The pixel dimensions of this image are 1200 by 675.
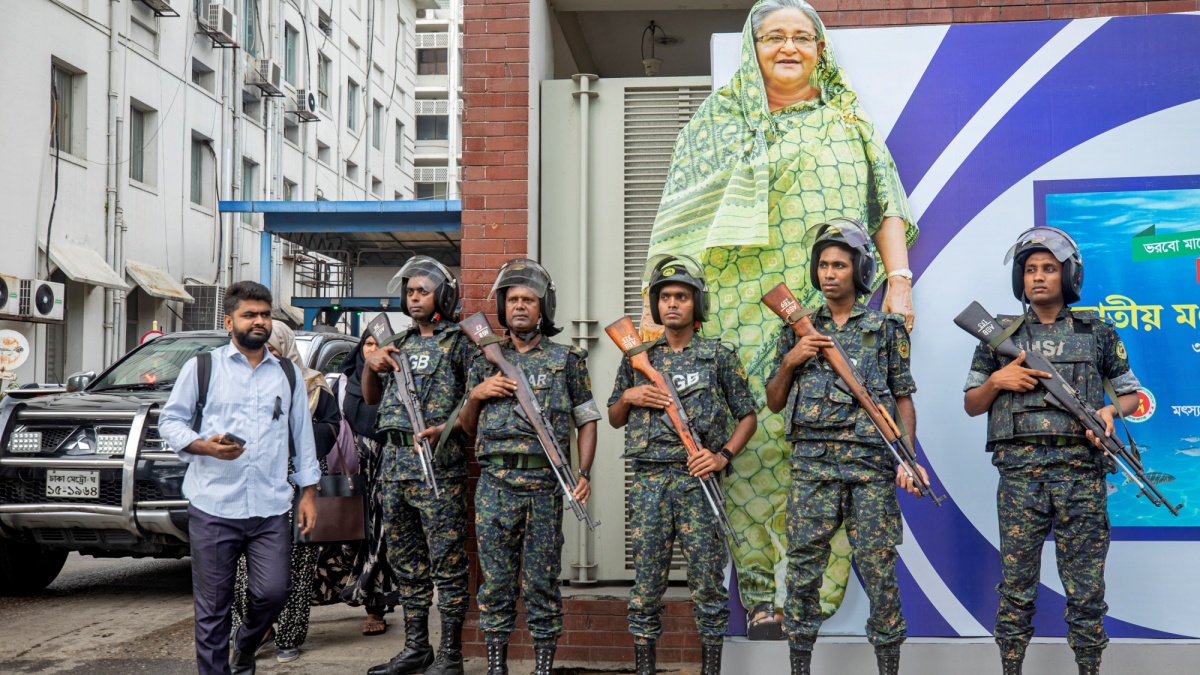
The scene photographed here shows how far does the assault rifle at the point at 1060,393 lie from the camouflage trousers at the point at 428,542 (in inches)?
100

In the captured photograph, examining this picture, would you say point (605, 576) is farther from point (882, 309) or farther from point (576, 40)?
point (576, 40)

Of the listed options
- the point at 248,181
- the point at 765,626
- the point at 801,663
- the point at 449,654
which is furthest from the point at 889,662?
the point at 248,181

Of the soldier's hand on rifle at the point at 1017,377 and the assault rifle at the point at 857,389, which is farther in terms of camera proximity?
the soldier's hand on rifle at the point at 1017,377

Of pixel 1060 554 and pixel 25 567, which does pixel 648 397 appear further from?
pixel 25 567

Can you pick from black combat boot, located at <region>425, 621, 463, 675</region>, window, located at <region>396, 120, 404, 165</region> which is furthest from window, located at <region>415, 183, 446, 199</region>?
black combat boot, located at <region>425, 621, 463, 675</region>

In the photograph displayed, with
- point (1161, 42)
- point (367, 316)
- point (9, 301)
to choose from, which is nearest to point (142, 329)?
point (9, 301)

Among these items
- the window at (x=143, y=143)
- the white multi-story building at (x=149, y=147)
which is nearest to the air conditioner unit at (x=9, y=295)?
the white multi-story building at (x=149, y=147)

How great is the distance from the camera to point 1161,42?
17.7ft

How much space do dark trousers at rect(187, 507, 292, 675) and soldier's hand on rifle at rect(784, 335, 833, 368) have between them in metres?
2.36

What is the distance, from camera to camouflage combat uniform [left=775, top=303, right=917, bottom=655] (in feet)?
15.2

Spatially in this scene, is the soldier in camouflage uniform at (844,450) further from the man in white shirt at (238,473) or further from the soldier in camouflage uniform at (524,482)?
the man in white shirt at (238,473)

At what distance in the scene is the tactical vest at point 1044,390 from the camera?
184 inches

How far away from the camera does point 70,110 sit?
18.8 m

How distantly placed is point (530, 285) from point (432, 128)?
52058 millimetres
